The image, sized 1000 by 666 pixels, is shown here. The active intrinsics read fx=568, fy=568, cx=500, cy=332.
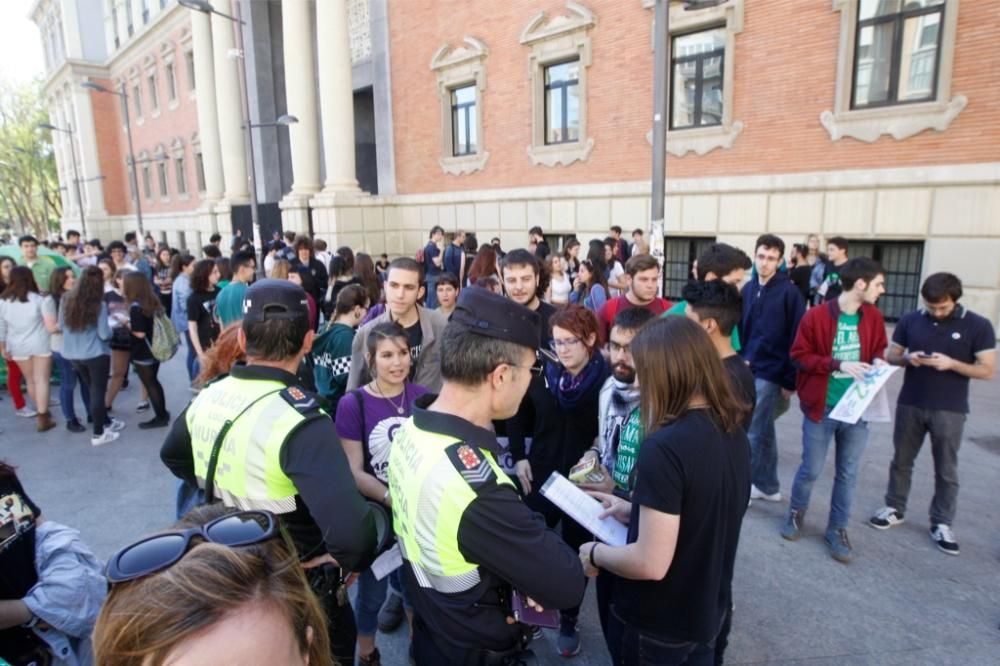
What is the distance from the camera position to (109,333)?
6.21 meters

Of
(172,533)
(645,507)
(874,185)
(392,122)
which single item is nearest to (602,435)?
(645,507)

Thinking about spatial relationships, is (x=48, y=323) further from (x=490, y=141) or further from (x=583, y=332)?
(x=490, y=141)

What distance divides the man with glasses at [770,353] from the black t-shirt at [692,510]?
2846 mm

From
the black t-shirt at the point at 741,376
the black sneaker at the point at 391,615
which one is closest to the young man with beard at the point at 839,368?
the black t-shirt at the point at 741,376

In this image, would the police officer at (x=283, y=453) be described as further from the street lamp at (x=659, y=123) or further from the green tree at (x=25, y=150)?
the green tree at (x=25, y=150)

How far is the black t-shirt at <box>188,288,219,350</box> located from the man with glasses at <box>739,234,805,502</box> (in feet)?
18.7

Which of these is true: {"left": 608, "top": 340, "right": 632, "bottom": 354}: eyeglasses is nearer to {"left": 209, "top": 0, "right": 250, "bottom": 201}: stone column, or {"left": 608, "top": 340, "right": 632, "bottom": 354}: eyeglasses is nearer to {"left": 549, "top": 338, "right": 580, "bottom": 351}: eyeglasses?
{"left": 549, "top": 338, "right": 580, "bottom": 351}: eyeglasses

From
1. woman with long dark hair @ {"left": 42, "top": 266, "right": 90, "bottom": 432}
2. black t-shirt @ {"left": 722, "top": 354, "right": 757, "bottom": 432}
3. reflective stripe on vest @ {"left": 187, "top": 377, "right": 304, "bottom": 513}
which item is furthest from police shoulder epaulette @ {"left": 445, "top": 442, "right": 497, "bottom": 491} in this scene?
woman with long dark hair @ {"left": 42, "top": 266, "right": 90, "bottom": 432}

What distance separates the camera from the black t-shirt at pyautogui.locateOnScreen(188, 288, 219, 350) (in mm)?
6582

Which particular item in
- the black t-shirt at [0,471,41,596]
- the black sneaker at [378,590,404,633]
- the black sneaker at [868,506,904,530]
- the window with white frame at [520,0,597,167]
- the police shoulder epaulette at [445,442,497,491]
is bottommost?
the black sneaker at [378,590,404,633]

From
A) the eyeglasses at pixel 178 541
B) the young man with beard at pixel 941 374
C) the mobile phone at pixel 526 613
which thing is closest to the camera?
the eyeglasses at pixel 178 541

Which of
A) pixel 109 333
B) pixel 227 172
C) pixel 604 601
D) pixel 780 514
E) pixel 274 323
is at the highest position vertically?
pixel 227 172

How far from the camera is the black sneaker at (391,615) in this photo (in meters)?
3.39

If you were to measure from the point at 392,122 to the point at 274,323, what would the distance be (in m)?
18.4
